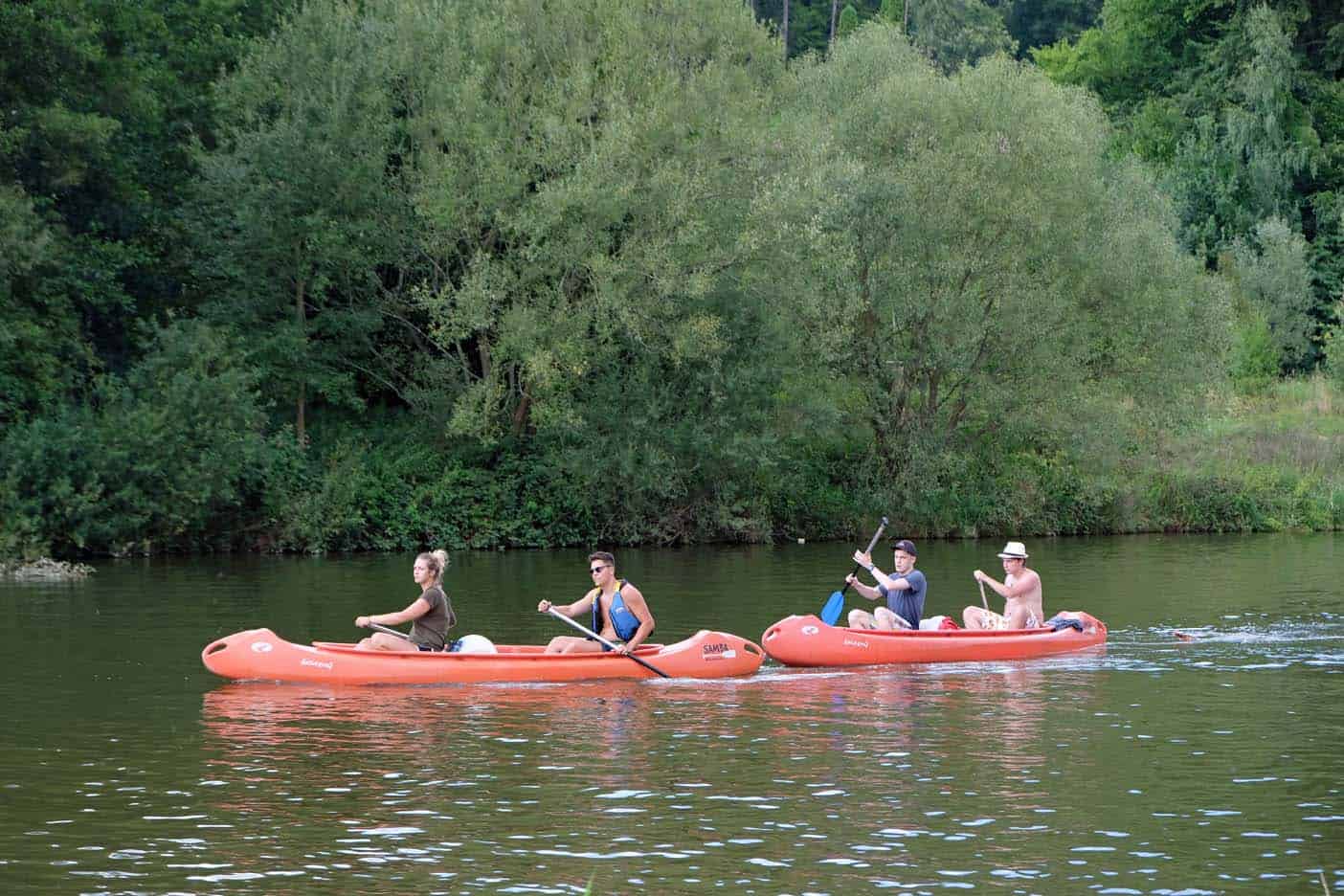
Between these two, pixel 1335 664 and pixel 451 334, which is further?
pixel 451 334

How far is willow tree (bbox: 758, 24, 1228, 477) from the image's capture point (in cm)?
3756

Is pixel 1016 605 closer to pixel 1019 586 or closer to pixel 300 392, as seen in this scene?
pixel 1019 586

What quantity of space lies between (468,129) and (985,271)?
37.8 feet

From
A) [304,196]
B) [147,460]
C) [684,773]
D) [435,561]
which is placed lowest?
[684,773]

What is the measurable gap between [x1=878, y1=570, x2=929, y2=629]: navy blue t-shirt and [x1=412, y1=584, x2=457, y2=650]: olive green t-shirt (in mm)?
5229

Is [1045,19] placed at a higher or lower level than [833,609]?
higher

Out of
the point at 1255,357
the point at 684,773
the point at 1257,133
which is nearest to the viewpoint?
the point at 684,773

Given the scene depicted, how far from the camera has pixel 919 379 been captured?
39.2 meters

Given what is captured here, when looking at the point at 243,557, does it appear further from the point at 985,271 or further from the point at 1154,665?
the point at 1154,665

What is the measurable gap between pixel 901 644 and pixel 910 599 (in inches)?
30.5

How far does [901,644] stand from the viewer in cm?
1942

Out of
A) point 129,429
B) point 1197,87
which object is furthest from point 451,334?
point 1197,87

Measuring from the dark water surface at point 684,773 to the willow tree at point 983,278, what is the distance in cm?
1517

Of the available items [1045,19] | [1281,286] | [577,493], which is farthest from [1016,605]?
[1045,19]
